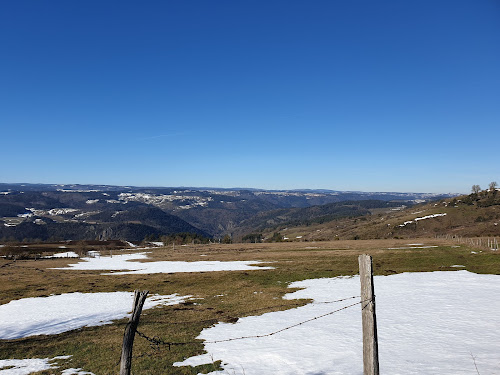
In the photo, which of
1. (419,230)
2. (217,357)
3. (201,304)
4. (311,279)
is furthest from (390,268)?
(419,230)

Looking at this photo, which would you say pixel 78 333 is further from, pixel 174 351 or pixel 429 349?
pixel 429 349

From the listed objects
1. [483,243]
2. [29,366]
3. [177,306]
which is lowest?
[177,306]

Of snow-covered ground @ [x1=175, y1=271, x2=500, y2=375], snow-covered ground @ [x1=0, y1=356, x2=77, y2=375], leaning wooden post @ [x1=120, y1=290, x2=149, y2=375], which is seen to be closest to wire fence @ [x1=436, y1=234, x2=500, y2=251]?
snow-covered ground @ [x1=175, y1=271, x2=500, y2=375]

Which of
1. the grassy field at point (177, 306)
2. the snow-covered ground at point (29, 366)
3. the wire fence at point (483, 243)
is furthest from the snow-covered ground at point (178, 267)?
the wire fence at point (483, 243)

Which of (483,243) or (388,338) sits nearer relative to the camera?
(388,338)

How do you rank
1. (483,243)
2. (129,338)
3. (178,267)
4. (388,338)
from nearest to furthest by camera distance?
(129,338)
(388,338)
(178,267)
(483,243)

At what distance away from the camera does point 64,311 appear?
29.5 m

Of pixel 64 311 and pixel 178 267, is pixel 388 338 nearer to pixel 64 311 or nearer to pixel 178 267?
pixel 64 311

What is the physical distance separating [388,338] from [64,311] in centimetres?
2918

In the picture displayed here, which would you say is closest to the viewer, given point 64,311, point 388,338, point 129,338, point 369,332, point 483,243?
point 129,338

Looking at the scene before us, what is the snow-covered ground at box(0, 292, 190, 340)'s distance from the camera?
79.2 ft

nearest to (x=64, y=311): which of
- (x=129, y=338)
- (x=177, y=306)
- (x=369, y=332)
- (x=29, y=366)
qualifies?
(x=177, y=306)

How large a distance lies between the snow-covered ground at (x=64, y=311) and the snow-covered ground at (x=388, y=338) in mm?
12288

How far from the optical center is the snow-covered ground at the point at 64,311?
79.2ft
